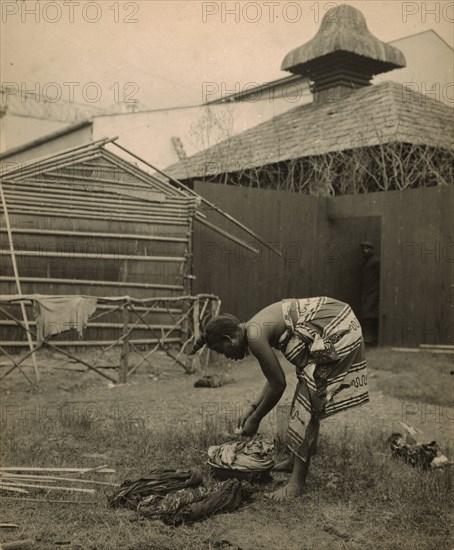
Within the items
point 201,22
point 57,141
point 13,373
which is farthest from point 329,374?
point 57,141

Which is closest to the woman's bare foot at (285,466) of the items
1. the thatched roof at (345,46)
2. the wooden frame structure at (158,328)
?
the wooden frame structure at (158,328)

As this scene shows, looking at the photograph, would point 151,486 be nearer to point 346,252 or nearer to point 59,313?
point 59,313

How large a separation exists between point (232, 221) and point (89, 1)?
462cm

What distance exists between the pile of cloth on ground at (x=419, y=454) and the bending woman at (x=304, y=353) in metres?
1.29

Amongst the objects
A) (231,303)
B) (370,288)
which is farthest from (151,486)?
(370,288)

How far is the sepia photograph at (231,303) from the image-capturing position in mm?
4875

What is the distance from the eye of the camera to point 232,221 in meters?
11.7

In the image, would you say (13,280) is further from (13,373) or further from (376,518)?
(376,518)

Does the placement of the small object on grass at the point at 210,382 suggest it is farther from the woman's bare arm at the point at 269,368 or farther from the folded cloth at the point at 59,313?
the woman's bare arm at the point at 269,368

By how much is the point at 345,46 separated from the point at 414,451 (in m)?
13.0

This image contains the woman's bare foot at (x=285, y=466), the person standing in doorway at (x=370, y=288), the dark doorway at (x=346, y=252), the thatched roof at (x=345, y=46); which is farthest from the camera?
the thatched roof at (x=345, y=46)

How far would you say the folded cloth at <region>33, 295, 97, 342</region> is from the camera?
895 cm

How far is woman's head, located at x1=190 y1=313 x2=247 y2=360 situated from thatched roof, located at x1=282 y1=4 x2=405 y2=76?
13254mm

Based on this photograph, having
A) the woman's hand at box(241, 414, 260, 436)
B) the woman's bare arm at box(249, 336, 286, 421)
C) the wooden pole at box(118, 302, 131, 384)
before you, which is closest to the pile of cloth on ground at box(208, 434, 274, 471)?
the woman's hand at box(241, 414, 260, 436)
